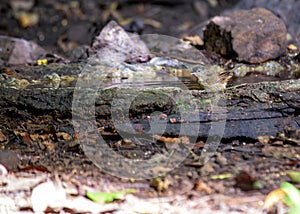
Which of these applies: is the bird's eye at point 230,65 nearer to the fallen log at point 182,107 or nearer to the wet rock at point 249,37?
the wet rock at point 249,37

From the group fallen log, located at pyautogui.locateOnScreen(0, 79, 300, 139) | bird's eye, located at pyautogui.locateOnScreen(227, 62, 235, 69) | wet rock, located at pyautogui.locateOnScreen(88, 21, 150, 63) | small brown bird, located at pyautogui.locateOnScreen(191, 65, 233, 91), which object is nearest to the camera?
fallen log, located at pyautogui.locateOnScreen(0, 79, 300, 139)

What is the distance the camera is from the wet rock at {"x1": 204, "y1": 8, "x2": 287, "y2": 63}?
12.9ft

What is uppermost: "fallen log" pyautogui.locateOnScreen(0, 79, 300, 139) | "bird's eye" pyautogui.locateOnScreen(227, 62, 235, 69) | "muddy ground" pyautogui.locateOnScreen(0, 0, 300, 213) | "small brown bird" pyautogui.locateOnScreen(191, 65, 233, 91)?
"bird's eye" pyautogui.locateOnScreen(227, 62, 235, 69)

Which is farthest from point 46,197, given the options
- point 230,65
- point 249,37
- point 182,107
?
point 249,37

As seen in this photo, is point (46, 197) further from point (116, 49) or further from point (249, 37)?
point (249, 37)

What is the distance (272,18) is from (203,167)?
8.96 ft

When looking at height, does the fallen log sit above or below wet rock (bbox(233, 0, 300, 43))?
below

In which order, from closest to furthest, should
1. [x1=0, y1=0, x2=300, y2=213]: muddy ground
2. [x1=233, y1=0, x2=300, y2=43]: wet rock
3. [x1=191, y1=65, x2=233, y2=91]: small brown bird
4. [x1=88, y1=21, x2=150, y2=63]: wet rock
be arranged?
[x1=0, y1=0, x2=300, y2=213]: muddy ground, [x1=191, y1=65, x2=233, y2=91]: small brown bird, [x1=88, y1=21, x2=150, y2=63]: wet rock, [x1=233, y1=0, x2=300, y2=43]: wet rock

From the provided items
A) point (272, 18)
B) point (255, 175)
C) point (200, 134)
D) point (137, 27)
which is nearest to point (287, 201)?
point (255, 175)

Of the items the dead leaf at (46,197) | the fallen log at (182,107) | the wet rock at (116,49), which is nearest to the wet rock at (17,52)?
the wet rock at (116,49)

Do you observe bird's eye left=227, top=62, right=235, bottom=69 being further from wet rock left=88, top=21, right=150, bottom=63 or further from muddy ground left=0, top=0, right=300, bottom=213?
muddy ground left=0, top=0, right=300, bottom=213

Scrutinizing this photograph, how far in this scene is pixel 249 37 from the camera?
3.99 metres

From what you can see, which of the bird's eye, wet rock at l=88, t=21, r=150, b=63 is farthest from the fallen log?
wet rock at l=88, t=21, r=150, b=63

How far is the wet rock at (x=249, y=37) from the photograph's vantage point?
392cm
